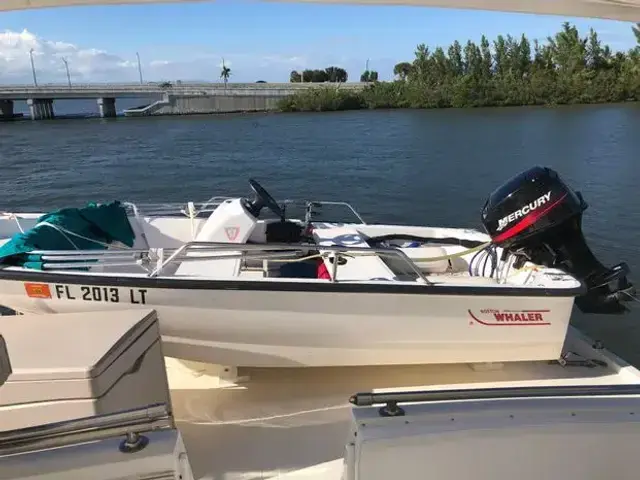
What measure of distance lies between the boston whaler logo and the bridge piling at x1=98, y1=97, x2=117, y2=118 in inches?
2381

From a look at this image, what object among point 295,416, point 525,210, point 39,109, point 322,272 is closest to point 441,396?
point 295,416

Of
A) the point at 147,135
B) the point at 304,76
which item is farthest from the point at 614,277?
the point at 304,76

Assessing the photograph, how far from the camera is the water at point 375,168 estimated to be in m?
12.6

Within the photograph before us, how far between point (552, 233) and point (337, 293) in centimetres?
181

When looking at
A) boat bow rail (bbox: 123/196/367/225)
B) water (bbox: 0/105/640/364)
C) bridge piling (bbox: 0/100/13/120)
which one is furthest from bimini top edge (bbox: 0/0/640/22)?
bridge piling (bbox: 0/100/13/120)

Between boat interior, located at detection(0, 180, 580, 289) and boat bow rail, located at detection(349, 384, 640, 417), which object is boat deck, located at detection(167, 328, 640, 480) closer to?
boat interior, located at detection(0, 180, 580, 289)

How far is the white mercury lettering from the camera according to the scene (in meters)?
4.48

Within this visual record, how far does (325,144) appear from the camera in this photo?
26734 mm

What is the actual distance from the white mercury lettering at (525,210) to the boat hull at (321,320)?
0.77 m

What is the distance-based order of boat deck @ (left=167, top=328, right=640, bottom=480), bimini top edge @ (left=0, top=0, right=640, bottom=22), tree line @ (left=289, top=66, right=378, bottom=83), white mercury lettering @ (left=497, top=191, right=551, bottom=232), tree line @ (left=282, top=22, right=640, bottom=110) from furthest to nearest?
tree line @ (left=289, top=66, right=378, bottom=83) < tree line @ (left=282, top=22, right=640, bottom=110) < white mercury lettering @ (left=497, top=191, right=551, bottom=232) < boat deck @ (left=167, top=328, right=640, bottom=480) < bimini top edge @ (left=0, top=0, right=640, bottom=22)

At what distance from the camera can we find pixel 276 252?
4578mm

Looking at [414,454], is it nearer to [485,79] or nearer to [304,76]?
[485,79]

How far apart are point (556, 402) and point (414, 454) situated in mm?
568

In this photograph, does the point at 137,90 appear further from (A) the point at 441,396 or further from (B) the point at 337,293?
(A) the point at 441,396
